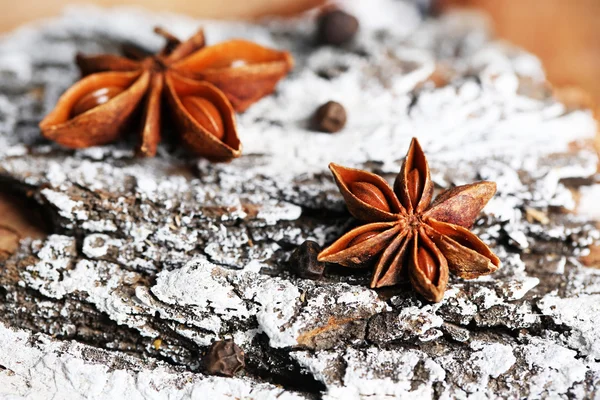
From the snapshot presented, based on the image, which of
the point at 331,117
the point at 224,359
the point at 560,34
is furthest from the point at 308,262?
the point at 560,34

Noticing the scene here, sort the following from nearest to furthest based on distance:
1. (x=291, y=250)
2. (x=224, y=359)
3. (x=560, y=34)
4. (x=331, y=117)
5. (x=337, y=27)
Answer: (x=224, y=359)
(x=291, y=250)
(x=331, y=117)
(x=337, y=27)
(x=560, y=34)

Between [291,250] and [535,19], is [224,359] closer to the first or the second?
[291,250]

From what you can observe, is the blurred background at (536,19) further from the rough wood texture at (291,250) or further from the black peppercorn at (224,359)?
the black peppercorn at (224,359)

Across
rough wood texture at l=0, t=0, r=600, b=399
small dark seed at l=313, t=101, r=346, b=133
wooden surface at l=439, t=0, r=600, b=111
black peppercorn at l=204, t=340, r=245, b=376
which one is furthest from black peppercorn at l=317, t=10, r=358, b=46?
black peppercorn at l=204, t=340, r=245, b=376

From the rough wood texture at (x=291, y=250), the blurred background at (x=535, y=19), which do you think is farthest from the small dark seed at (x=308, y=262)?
the blurred background at (x=535, y=19)

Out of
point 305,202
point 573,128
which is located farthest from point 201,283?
point 573,128

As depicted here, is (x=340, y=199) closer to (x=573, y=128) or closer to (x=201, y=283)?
(x=201, y=283)

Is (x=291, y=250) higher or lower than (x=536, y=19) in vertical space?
lower
